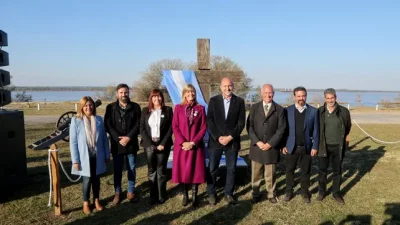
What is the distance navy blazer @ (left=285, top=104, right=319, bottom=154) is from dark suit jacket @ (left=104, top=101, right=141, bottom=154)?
2.25m

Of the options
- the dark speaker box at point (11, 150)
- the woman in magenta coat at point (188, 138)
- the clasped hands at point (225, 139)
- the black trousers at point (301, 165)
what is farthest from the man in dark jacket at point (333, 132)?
the dark speaker box at point (11, 150)

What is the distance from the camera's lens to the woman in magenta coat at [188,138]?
4.66m

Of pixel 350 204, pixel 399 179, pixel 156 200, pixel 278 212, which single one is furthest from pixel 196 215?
pixel 399 179

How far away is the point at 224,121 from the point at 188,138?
58cm

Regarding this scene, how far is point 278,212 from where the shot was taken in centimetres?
464

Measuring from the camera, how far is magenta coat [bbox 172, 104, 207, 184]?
4672 mm

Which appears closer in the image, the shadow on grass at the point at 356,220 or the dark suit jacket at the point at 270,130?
the shadow on grass at the point at 356,220

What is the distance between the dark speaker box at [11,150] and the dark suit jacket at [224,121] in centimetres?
320

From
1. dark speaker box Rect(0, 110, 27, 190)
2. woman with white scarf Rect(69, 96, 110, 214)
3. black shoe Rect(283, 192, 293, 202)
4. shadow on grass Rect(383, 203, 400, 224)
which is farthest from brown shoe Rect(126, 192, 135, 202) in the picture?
shadow on grass Rect(383, 203, 400, 224)

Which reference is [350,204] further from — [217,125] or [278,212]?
[217,125]

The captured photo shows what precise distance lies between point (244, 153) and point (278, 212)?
172 inches

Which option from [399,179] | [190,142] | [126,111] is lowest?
[399,179]

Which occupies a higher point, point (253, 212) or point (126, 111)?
point (126, 111)

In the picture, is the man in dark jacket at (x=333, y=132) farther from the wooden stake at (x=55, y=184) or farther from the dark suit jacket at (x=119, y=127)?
the wooden stake at (x=55, y=184)
